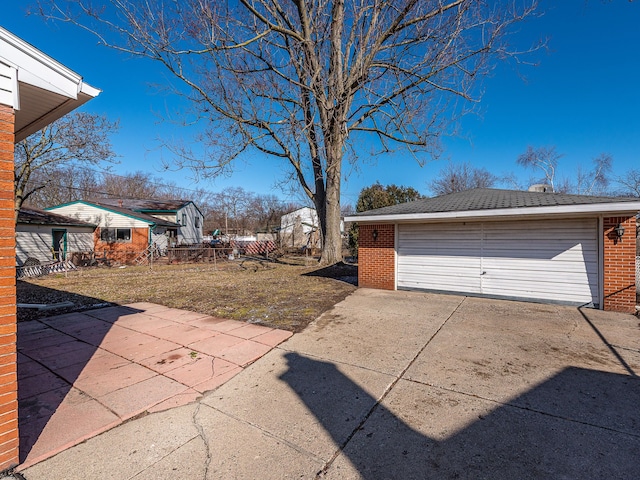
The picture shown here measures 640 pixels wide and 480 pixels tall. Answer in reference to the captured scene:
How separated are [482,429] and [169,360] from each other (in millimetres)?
3578

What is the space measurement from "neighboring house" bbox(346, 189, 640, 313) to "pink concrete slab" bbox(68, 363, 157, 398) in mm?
6361

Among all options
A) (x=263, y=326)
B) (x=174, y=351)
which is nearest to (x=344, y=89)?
(x=263, y=326)

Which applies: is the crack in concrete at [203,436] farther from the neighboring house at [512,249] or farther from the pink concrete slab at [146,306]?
the neighboring house at [512,249]

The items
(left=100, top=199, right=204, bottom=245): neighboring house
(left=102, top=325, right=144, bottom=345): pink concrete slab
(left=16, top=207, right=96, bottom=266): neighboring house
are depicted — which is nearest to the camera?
(left=102, top=325, right=144, bottom=345): pink concrete slab

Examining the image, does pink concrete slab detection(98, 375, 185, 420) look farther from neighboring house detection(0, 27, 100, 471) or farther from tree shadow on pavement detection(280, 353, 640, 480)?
tree shadow on pavement detection(280, 353, 640, 480)

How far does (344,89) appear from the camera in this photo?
1012cm

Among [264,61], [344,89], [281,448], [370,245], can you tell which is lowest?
[281,448]

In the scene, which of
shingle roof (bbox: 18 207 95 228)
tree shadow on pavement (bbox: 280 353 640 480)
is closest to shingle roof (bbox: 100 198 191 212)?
shingle roof (bbox: 18 207 95 228)

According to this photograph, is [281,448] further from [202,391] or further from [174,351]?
[174,351]

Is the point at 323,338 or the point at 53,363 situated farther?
the point at 323,338

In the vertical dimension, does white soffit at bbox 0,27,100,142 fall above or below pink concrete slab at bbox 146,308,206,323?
above

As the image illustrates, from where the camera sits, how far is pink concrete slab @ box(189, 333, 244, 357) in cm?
430

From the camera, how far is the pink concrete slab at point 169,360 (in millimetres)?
3762

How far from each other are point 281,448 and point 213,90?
39.8 feet
